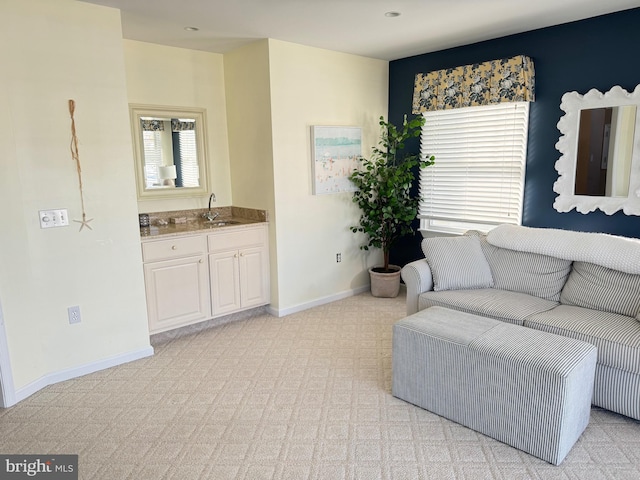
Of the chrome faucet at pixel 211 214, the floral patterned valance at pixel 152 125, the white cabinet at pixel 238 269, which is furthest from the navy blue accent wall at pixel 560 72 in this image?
the floral patterned valance at pixel 152 125

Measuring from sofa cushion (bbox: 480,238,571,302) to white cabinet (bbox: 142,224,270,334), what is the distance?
81.5 inches

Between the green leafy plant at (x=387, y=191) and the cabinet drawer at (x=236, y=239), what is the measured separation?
3.51 feet

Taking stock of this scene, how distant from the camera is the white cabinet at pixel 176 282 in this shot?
354cm

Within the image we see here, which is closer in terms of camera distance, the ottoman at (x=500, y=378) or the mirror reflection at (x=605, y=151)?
the ottoman at (x=500, y=378)

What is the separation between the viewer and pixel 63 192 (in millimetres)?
2939

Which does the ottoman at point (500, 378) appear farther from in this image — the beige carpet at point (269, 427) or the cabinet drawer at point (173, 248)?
the cabinet drawer at point (173, 248)

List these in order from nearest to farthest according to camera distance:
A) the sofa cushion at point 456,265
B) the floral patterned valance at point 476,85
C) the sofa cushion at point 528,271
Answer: the sofa cushion at point 528,271 → the sofa cushion at point 456,265 → the floral patterned valance at point 476,85

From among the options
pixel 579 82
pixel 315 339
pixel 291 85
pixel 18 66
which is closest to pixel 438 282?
pixel 315 339

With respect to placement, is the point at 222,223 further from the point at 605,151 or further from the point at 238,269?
the point at 605,151

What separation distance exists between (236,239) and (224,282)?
407mm

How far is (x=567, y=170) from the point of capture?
363 centimetres

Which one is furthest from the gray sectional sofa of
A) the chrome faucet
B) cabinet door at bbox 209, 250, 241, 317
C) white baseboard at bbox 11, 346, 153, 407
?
white baseboard at bbox 11, 346, 153, 407

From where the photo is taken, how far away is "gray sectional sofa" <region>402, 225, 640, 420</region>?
245 centimetres

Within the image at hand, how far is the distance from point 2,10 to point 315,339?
3.08m
